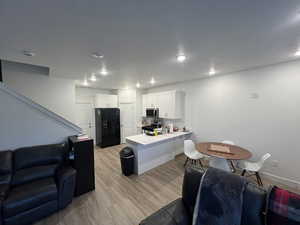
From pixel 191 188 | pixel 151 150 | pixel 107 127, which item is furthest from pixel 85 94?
Answer: pixel 191 188

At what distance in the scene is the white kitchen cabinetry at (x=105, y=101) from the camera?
5396mm

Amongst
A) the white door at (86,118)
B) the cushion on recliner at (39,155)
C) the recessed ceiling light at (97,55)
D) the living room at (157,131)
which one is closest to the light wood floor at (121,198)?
the living room at (157,131)

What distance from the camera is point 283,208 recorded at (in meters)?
1.02

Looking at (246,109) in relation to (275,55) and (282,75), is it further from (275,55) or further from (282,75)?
(275,55)

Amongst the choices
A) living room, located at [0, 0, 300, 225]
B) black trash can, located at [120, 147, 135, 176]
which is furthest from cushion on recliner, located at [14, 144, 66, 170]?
black trash can, located at [120, 147, 135, 176]

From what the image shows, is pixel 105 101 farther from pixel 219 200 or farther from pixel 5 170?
pixel 219 200

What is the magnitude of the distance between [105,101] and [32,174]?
3.84 m

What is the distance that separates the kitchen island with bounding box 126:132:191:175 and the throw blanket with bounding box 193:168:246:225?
1820 mm

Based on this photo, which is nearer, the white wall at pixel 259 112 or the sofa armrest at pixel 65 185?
the sofa armrest at pixel 65 185

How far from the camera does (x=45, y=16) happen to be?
1.27 meters

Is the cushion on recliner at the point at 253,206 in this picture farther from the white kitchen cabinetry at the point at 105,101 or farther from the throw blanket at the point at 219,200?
the white kitchen cabinetry at the point at 105,101

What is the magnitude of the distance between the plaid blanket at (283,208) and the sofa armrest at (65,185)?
8.31 feet

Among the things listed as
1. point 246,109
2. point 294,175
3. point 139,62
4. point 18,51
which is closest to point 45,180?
point 18,51

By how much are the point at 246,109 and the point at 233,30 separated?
2.39 metres
